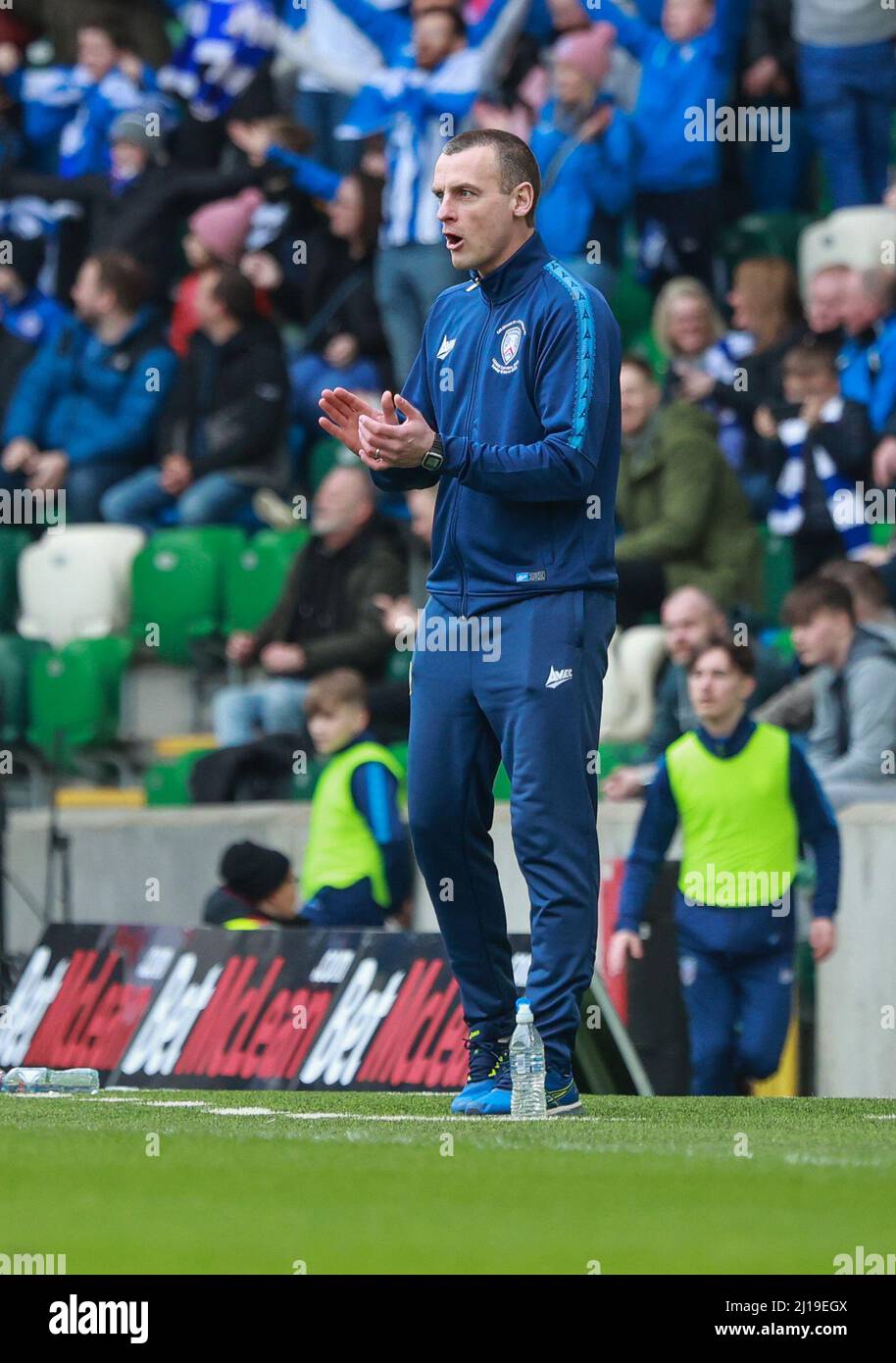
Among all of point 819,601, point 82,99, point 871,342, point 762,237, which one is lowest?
point 819,601

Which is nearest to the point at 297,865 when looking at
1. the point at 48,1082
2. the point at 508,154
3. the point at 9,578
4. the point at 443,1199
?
the point at 9,578

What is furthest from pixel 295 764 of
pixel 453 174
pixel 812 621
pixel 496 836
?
pixel 453 174

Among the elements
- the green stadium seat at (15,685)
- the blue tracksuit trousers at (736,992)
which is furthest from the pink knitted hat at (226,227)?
the blue tracksuit trousers at (736,992)

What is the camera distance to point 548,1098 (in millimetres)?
6090

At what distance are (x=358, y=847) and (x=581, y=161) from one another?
14.3ft

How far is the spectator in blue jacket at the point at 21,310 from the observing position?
15117 mm

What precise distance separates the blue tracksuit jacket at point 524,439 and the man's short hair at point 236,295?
7.88 m

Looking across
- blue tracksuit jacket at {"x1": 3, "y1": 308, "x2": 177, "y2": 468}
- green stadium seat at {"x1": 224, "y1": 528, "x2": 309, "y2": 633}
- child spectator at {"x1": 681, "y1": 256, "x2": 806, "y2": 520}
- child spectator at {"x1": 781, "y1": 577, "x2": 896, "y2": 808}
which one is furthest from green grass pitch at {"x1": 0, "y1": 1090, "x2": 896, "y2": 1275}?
blue tracksuit jacket at {"x1": 3, "y1": 308, "x2": 177, "y2": 468}

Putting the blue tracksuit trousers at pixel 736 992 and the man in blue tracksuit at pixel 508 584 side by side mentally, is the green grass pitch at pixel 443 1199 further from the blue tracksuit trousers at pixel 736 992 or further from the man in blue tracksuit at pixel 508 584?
the blue tracksuit trousers at pixel 736 992

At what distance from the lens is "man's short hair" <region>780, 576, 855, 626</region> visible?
10.7 meters

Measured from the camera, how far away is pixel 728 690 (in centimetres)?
970

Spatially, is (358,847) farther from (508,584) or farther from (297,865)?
(508,584)
